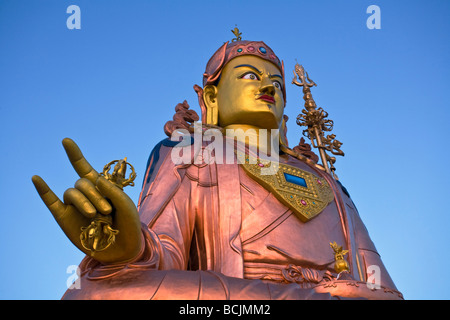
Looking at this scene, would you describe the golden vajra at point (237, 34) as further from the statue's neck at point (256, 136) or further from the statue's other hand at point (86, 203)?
the statue's other hand at point (86, 203)

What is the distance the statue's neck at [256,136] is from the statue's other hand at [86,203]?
235 cm

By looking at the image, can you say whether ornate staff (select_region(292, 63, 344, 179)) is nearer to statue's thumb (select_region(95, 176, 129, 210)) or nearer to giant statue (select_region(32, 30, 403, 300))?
giant statue (select_region(32, 30, 403, 300))

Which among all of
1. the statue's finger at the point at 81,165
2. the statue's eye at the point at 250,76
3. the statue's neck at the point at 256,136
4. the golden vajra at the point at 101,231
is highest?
the statue's eye at the point at 250,76

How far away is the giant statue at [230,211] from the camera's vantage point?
3111mm

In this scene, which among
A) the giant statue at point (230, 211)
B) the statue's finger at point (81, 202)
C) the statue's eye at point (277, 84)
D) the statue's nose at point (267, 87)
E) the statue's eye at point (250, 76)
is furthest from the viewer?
the statue's eye at point (277, 84)

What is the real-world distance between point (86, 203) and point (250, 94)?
2.77 metres

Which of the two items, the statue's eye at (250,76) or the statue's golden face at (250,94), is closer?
the statue's golden face at (250,94)

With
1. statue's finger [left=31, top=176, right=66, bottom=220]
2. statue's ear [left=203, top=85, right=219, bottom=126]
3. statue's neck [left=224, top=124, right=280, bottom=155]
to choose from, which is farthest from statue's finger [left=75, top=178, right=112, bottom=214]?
statue's ear [left=203, top=85, right=219, bottom=126]

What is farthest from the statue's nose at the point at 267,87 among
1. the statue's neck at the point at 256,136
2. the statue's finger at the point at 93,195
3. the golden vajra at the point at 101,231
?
the statue's finger at the point at 93,195

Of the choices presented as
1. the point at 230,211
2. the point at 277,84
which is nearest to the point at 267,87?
the point at 277,84
